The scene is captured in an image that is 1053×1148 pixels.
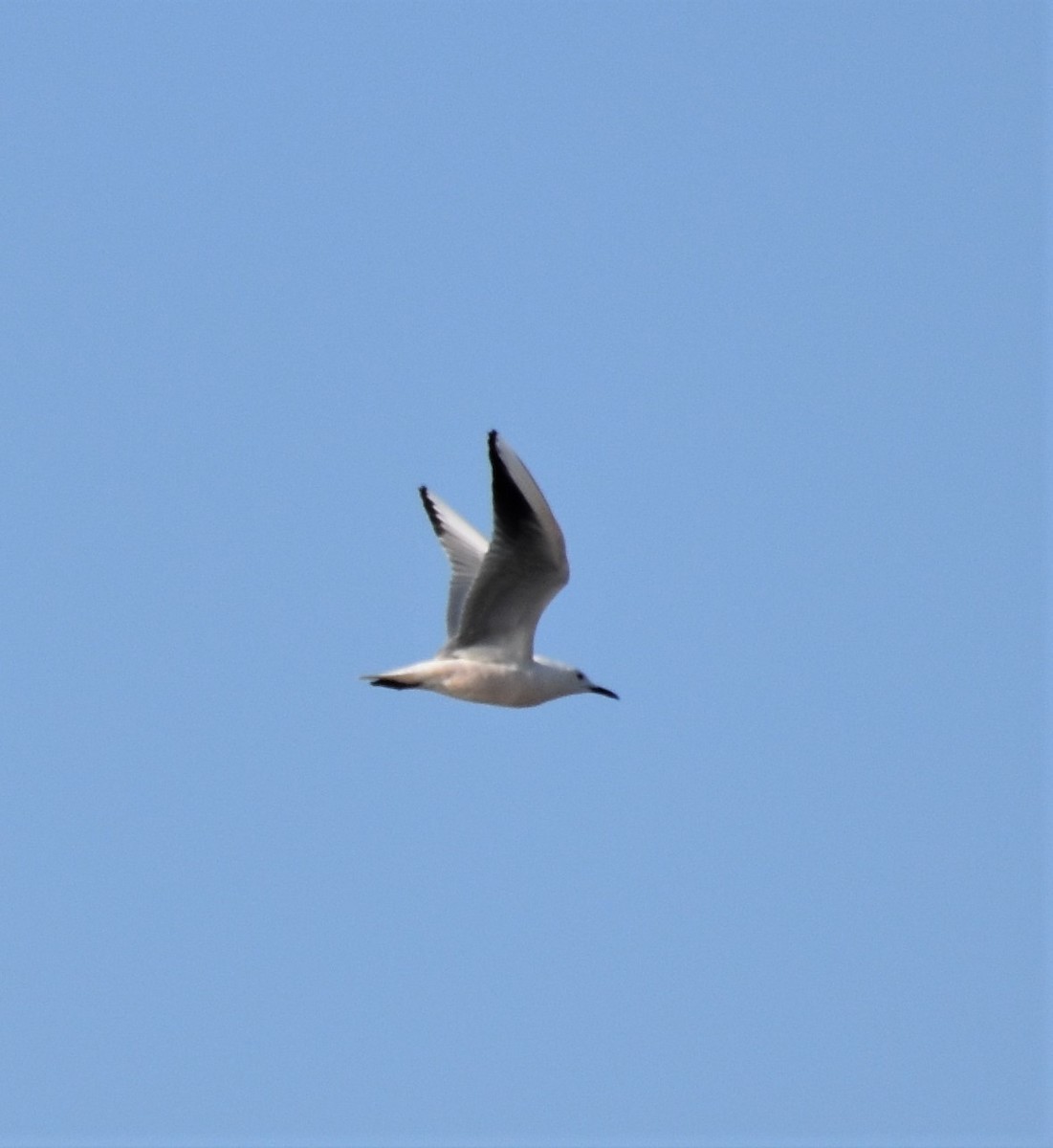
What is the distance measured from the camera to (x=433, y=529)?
20.9 metres

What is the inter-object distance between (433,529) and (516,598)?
2380 millimetres

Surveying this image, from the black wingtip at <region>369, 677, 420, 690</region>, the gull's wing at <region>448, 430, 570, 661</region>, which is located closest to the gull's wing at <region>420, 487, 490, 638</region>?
the gull's wing at <region>448, 430, 570, 661</region>

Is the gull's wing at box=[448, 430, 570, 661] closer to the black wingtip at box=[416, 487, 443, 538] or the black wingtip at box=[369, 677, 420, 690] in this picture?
the black wingtip at box=[369, 677, 420, 690]

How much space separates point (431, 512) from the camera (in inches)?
832

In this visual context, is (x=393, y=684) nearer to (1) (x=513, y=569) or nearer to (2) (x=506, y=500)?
(1) (x=513, y=569)

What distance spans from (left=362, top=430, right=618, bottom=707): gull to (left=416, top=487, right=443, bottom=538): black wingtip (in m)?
1.43

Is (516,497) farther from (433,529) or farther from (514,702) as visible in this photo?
(433,529)

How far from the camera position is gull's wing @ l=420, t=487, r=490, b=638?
19984 millimetres

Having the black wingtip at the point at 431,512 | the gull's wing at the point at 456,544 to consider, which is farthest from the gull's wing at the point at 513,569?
the black wingtip at the point at 431,512

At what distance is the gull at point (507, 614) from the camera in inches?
709

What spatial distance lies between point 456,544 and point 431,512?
0.55 m

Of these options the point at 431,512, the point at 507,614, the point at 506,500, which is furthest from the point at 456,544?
the point at 506,500

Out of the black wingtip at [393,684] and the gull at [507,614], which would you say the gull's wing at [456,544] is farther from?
the black wingtip at [393,684]

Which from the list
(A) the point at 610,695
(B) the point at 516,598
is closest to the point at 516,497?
(B) the point at 516,598
